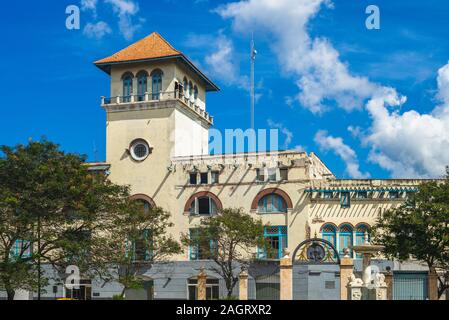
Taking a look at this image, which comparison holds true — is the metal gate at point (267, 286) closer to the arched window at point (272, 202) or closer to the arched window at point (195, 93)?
the arched window at point (272, 202)

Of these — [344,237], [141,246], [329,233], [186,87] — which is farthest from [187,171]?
[344,237]

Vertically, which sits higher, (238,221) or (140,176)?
(140,176)

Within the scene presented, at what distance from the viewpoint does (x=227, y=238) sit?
48688 mm

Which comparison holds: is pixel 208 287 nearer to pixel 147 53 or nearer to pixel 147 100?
pixel 147 100

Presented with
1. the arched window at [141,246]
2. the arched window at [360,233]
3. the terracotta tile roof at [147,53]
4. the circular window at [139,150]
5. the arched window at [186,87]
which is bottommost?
the arched window at [141,246]

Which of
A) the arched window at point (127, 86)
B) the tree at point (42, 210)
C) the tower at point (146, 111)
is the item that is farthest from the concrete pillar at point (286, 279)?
the arched window at point (127, 86)

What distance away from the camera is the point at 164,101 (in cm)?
5569

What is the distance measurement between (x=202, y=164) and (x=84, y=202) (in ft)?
51.7

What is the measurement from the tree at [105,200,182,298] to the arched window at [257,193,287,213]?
7.51 m

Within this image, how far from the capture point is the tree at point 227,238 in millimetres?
47688

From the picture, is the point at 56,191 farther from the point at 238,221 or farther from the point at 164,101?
the point at 164,101

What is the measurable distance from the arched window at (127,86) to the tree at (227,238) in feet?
45.7
